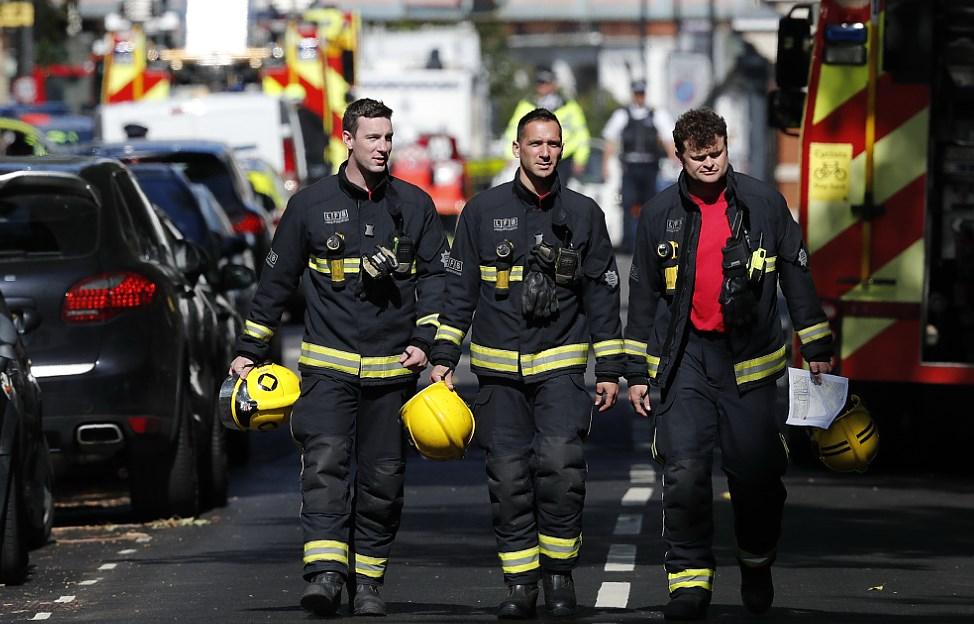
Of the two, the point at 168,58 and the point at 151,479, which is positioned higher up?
the point at 168,58

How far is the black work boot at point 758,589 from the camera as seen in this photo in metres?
8.84

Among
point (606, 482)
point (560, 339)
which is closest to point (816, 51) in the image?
point (606, 482)

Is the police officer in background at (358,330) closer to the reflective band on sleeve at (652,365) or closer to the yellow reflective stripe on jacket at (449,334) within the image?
the yellow reflective stripe on jacket at (449,334)

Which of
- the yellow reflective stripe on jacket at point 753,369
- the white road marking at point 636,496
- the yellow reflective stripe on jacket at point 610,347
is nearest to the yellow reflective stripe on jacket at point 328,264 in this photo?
the yellow reflective stripe on jacket at point 610,347

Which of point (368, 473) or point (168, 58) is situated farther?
point (168, 58)

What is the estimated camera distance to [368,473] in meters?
9.00

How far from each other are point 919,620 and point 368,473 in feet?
6.42

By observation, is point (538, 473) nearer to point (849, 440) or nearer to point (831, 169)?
point (849, 440)

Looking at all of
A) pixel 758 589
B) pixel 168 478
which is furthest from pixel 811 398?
pixel 168 478

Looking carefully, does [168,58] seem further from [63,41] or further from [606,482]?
[63,41]

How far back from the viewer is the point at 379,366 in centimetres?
898

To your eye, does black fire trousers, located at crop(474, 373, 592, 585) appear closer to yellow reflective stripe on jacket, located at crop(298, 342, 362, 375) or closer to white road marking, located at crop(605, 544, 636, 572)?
yellow reflective stripe on jacket, located at crop(298, 342, 362, 375)

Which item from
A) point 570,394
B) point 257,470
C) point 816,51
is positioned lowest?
point 257,470

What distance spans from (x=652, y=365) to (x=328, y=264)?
118 cm
